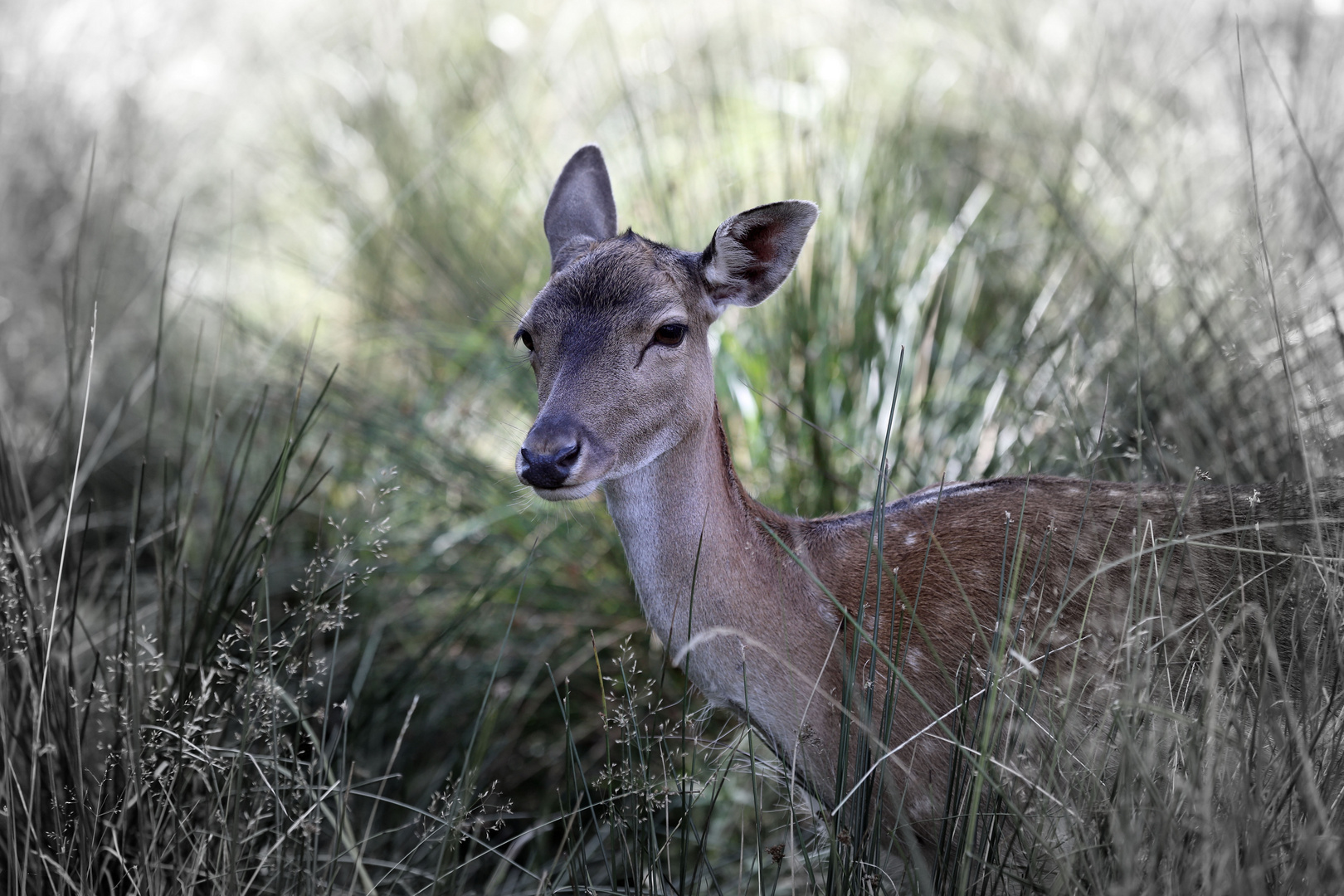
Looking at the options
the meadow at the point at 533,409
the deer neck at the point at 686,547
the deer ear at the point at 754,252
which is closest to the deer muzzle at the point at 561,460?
the deer neck at the point at 686,547

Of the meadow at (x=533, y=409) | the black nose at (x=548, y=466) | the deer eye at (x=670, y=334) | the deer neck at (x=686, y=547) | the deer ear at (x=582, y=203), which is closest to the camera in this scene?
the meadow at (x=533, y=409)

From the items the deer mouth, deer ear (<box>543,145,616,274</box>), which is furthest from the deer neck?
deer ear (<box>543,145,616,274</box>)

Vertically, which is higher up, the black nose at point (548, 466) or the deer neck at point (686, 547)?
the black nose at point (548, 466)

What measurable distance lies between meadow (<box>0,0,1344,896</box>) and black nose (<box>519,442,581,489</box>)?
0.41 m

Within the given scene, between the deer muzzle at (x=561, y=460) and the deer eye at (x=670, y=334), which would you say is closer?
the deer muzzle at (x=561, y=460)

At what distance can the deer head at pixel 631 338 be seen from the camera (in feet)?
9.35

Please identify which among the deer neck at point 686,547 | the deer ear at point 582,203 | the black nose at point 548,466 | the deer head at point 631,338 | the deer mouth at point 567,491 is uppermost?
the deer ear at point 582,203

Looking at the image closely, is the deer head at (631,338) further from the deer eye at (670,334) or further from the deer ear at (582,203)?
the deer ear at (582,203)

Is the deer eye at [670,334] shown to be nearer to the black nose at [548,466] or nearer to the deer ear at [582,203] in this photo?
the black nose at [548,466]

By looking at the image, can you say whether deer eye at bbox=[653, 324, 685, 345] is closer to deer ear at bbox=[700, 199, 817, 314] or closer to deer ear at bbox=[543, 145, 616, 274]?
deer ear at bbox=[700, 199, 817, 314]

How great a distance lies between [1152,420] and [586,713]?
2.34 m

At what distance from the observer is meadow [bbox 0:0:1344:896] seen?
246cm

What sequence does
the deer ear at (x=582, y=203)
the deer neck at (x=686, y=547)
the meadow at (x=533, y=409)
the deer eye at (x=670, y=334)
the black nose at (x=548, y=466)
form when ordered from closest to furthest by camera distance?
the meadow at (x=533, y=409) < the black nose at (x=548, y=466) < the deer neck at (x=686, y=547) < the deer eye at (x=670, y=334) < the deer ear at (x=582, y=203)

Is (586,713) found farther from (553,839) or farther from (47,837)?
(47,837)
